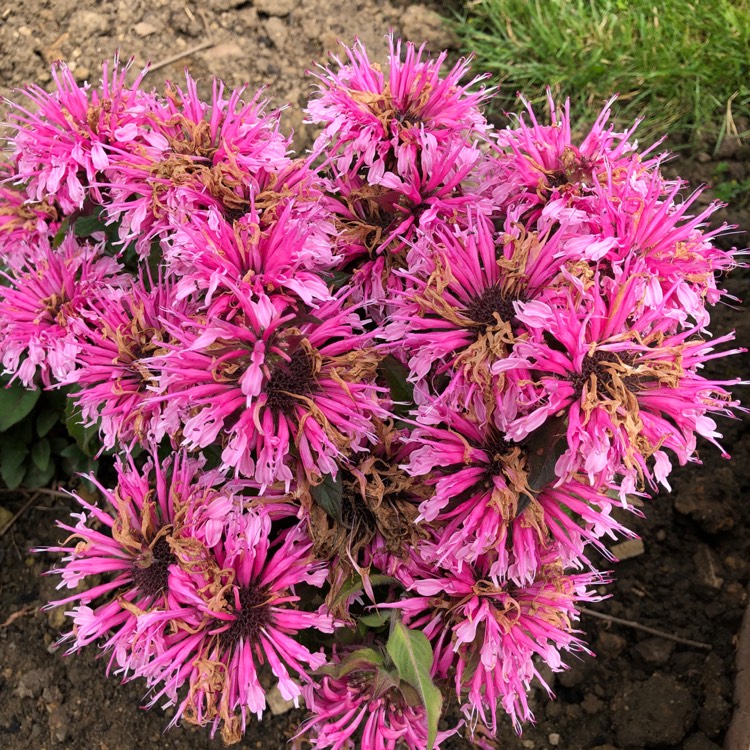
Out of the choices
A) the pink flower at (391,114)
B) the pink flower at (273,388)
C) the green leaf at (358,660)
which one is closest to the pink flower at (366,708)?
the green leaf at (358,660)

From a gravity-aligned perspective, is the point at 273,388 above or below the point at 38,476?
above

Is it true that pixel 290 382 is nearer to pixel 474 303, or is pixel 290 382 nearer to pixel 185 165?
pixel 474 303

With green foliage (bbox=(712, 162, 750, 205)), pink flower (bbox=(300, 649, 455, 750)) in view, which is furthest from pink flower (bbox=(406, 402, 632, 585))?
green foliage (bbox=(712, 162, 750, 205))

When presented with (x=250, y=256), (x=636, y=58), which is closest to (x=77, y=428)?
(x=250, y=256)

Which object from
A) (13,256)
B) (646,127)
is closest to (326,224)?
(13,256)

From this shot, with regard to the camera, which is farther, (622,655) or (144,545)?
(622,655)

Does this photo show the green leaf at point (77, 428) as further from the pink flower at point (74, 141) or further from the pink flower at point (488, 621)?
the pink flower at point (488, 621)
